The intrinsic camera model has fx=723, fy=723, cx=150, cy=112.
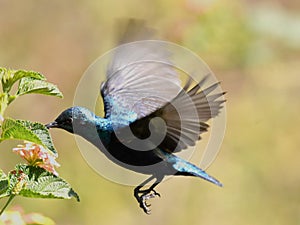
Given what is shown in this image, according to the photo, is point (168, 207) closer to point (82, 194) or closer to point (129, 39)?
point (82, 194)

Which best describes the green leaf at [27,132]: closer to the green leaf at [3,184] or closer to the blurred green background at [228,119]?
the green leaf at [3,184]

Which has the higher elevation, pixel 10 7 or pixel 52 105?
pixel 10 7

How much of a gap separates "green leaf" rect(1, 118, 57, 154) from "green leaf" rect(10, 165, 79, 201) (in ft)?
0.26

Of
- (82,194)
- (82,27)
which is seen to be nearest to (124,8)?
(82,27)

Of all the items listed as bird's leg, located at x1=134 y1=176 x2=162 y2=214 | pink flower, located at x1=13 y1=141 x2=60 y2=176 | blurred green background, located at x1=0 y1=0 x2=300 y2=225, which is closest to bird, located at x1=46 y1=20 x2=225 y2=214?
bird's leg, located at x1=134 y1=176 x2=162 y2=214

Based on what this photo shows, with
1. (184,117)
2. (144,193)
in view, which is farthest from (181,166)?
(184,117)

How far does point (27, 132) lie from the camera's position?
1202mm

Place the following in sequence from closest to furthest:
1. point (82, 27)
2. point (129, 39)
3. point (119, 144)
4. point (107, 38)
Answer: point (119, 144) → point (129, 39) → point (107, 38) → point (82, 27)

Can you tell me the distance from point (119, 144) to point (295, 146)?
2311 mm

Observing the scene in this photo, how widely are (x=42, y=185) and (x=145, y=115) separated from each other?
499mm

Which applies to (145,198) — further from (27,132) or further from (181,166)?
(27,132)

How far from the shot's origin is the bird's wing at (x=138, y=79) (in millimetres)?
1800

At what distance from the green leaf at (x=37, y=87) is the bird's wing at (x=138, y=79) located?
0.42m

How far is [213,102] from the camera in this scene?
154 cm
